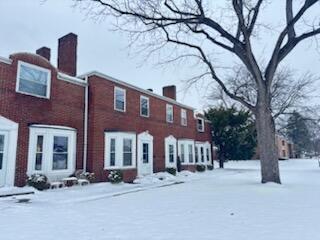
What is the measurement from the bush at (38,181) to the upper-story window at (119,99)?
20.8 feet

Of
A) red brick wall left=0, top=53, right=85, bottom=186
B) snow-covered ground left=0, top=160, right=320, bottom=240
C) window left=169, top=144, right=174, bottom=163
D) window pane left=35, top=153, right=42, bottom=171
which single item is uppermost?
red brick wall left=0, top=53, right=85, bottom=186

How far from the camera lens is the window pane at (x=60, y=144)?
44.9 ft

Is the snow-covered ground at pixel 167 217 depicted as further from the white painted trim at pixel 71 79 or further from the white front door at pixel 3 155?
the white painted trim at pixel 71 79

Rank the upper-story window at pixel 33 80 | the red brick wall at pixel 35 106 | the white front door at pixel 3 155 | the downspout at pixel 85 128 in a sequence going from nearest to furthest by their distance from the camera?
1. the white front door at pixel 3 155
2. the red brick wall at pixel 35 106
3. the upper-story window at pixel 33 80
4. the downspout at pixel 85 128

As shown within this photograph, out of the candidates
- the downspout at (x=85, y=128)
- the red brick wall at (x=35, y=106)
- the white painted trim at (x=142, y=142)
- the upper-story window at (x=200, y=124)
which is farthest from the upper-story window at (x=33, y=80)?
the upper-story window at (x=200, y=124)

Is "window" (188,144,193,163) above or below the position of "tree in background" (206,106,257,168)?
below

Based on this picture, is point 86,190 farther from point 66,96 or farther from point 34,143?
point 66,96

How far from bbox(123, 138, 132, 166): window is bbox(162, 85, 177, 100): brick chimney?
9.18 metres

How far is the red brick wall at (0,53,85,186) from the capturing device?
12.0m

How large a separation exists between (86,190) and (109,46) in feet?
27.0

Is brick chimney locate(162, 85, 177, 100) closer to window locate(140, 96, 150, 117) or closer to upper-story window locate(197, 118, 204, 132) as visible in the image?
upper-story window locate(197, 118, 204, 132)

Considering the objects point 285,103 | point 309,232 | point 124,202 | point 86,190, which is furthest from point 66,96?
point 285,103

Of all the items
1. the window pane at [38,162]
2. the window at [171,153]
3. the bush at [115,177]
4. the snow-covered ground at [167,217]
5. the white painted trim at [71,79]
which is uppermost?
the white painted trim at [71,79]

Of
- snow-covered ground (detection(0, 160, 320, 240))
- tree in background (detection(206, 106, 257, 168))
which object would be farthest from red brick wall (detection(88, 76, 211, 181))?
tree in background (detection(206, 106, 257, 168))
